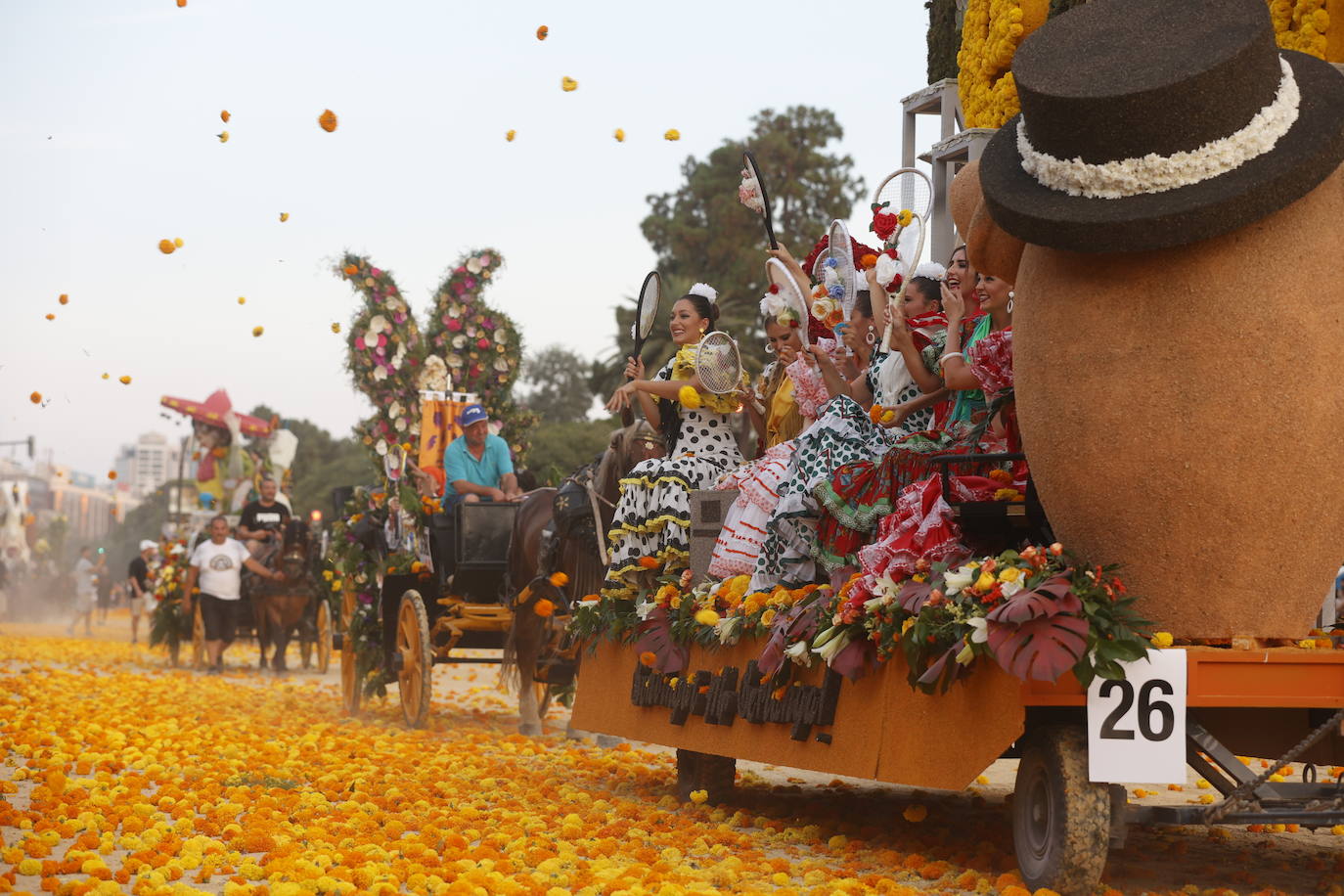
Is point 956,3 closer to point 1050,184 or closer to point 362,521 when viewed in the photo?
point 1050,184

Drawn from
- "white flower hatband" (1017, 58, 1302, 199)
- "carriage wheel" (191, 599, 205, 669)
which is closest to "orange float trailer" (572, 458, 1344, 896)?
"white flower hatband" (1017, 58, 1302, 199)

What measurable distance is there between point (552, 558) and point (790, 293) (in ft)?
10.6

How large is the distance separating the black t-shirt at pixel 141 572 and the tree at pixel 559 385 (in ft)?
92.1

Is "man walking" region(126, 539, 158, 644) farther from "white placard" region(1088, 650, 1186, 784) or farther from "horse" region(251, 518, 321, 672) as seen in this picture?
"white placard" region(1088, 650, 1186, 784)

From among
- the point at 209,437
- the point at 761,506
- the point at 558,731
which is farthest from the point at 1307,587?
the point at 209,437

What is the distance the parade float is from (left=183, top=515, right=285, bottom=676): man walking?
14.6m

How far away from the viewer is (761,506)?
6.94 meters

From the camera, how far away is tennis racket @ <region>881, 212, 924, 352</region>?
6.77 meters

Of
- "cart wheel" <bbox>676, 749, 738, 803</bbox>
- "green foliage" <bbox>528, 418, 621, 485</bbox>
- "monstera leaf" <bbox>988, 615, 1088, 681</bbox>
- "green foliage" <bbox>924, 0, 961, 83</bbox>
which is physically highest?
"green foliage" <bbox>528, 418, 621, 485</bbox>

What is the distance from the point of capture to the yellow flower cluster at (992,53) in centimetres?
795

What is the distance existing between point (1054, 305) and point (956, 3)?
5.16 m

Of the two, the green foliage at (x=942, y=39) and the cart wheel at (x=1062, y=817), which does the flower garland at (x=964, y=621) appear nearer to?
the cart wheel at (x=1062, y=817)

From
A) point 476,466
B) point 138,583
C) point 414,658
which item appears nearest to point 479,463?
point 476,466

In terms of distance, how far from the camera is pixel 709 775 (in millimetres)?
7469
